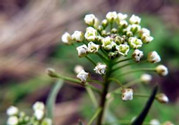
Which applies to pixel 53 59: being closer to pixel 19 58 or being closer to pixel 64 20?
pixel 19 58

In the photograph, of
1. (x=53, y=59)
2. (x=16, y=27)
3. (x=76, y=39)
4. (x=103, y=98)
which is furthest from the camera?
(x=16, y=27)

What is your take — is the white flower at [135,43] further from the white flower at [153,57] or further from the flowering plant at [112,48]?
the white flower at [153,57]

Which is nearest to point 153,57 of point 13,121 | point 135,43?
point 135,43

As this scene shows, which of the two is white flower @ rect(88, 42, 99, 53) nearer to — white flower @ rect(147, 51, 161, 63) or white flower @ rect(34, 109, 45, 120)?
white flower @ rect(147, 51, 161, 63)

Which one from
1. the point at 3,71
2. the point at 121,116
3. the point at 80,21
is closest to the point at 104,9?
the point at 80,21

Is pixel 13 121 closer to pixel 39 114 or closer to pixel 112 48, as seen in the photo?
pixel 39 114

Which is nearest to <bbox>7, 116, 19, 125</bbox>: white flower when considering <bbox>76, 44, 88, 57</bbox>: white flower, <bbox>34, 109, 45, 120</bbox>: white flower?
<bbox>34, 109, 45, 120</bbox>: white flower

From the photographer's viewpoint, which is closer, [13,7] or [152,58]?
[152,58]
